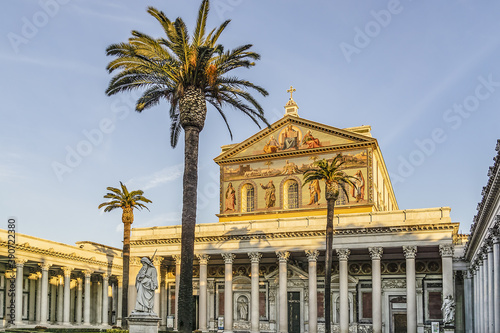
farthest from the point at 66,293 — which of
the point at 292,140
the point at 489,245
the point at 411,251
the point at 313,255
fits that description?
the point at 489,245

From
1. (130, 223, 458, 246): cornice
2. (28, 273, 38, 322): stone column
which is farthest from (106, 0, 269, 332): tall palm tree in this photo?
(28, 273, 38, 322): stone column

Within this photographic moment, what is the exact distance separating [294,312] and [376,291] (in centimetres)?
1000

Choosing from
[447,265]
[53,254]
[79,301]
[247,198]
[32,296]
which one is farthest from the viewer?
[79,301]

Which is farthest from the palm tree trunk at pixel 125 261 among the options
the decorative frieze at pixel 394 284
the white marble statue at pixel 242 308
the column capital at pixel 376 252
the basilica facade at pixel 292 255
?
the decorative frieze at pixel 394 284

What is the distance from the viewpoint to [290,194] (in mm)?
49562

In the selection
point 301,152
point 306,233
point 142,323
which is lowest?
point 142,323

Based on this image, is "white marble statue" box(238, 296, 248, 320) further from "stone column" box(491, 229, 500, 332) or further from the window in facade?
"stone column" box(491, 229, 500, 332)

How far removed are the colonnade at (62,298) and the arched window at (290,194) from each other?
19.4 meters

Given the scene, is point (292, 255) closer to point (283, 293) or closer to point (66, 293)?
point (283, 293)

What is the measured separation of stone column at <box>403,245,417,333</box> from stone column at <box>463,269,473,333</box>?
23.2ft

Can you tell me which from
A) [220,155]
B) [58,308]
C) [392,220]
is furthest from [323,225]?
[58,308]

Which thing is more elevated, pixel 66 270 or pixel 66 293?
pixel 66 270

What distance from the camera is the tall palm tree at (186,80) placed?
22625mm

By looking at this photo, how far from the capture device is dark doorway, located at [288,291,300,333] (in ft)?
157
